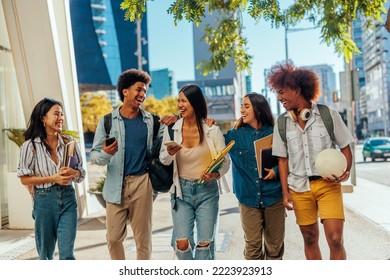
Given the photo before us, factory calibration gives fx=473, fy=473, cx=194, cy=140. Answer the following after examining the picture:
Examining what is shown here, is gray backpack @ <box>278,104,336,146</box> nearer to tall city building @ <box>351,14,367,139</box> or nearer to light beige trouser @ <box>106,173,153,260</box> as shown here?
tall city building @ <box>351,14,367,139</box>

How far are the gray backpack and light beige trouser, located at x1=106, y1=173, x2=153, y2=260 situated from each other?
0.90m

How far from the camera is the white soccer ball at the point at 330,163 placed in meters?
2.63

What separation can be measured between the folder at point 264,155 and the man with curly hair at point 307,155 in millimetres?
127

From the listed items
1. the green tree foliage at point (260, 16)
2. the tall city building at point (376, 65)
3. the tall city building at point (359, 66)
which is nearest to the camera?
the green tree foliage at point (260, 16)

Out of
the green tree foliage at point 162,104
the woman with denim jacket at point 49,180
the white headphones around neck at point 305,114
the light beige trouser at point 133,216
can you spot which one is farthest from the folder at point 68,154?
the green tree foliage at point 162,104

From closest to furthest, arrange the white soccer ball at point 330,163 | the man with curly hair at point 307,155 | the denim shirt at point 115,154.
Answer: the white soccer ball at point 330,163 → the man with curly hair at point 307,155 → the denim shirt at point 115,154

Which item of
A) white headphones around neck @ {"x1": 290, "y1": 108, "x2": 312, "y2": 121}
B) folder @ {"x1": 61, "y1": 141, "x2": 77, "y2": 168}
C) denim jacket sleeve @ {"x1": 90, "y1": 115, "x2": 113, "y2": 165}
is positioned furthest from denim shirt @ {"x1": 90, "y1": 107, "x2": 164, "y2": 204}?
white headphones around neck @ {"x1": 290, "y1": 108, "x2": 312, "y2": 121}

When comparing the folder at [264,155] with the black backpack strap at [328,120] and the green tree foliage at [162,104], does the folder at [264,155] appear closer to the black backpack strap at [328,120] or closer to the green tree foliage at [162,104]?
the black backpack strap at [328,120]

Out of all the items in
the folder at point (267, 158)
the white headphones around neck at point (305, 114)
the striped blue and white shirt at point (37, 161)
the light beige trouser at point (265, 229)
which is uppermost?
the white headphones around neck at point (305, 114)

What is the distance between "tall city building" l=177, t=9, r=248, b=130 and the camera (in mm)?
3273

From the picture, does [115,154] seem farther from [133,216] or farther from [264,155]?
[264,155]

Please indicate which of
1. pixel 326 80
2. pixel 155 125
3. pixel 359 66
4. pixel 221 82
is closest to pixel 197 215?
pixel 155 125

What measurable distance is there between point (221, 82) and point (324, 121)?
40.3 inches
